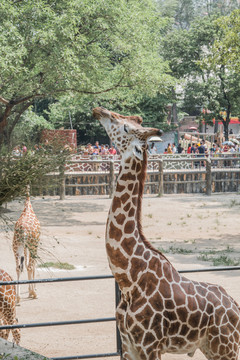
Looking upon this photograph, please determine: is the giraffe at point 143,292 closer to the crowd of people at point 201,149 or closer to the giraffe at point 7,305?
the giraffe at point 7,305

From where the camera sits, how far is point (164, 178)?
25.5 metres

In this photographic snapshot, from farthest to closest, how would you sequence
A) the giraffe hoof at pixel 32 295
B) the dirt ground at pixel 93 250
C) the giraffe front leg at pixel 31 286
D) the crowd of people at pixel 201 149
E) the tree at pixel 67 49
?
the crowd of people at pixel 201 149, the tree at pixel 67 49, the giraffe hoof at pixel 32 295, the giraffe front leg at pixel 31 286, the dirt ground at pixel 93 250

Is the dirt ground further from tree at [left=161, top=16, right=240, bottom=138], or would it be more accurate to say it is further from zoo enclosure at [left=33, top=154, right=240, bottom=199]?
tree at [left=161, top=16, right=240, bottom=138]

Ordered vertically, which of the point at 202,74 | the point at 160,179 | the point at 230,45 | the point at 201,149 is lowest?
the point at 160,179

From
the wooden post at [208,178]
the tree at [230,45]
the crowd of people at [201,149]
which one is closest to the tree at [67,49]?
the tree at [230,45]

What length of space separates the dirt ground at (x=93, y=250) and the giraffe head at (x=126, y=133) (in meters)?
1.09

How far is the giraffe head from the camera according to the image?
408 cm

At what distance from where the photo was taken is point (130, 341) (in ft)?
13.3

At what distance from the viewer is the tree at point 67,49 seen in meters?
16.5

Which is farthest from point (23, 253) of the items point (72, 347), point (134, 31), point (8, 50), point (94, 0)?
point (134, 31)

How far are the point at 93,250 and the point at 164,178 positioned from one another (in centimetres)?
1142

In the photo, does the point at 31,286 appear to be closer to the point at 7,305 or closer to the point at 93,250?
the point at 7,305

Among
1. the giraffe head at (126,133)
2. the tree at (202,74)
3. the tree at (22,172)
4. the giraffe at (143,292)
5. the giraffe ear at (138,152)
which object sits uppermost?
the tree at (202,74)

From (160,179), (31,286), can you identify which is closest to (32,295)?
(31,286)
